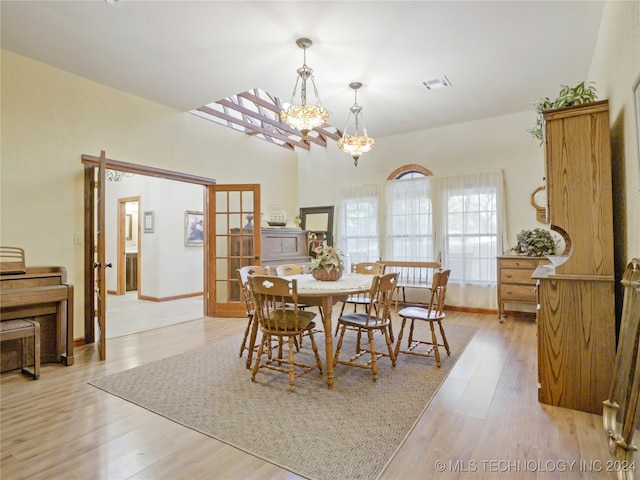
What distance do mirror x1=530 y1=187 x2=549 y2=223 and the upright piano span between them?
5.78 m

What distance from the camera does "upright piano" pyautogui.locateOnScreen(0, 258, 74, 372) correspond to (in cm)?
287

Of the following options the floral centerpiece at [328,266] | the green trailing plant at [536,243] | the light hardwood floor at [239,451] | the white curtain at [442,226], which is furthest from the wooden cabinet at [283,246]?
the green trailing plant at [536,243]

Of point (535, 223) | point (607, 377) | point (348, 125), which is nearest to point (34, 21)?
point (348, 125)

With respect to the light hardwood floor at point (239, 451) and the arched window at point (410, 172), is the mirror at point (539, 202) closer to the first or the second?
the arched window at point (410, 172)

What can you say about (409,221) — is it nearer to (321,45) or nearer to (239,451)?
(321,45)

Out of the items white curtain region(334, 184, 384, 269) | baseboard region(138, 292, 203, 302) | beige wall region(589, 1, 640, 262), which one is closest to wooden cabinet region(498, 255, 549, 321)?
white curtain region(334, 184, 384, 269)

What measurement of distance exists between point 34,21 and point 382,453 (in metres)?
4.13

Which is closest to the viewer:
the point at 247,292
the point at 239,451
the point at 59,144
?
the point at 239,451

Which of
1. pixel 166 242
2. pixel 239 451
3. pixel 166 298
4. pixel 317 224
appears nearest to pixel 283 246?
pixel 317 224

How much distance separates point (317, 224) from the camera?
22.4ft

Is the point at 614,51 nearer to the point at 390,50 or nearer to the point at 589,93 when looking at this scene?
the point at 589,93

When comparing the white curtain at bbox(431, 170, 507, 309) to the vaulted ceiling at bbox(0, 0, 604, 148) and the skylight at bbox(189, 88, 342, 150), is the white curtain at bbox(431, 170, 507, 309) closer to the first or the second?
the vaulted ceiling at bbox(0, 0, 604, 148)

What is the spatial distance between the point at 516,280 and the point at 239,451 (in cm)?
421

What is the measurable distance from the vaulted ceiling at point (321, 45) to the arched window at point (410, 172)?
1343 millimetres
